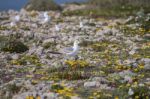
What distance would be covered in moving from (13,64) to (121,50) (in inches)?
187

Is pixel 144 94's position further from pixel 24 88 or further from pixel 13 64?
pixel 13 64

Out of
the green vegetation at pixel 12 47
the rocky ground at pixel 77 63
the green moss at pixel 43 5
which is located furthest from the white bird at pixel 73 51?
the green moss at pixel 43 5

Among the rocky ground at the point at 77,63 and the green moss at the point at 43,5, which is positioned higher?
the green moss at the point at 43,5

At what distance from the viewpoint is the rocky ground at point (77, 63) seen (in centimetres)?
1446

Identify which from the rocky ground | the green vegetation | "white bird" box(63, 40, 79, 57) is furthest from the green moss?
"white bird" box(63, 40, 79, 57)

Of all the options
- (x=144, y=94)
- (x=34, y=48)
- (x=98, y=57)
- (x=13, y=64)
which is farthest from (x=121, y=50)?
(x=144, y=94)

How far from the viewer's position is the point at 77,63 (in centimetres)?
1800

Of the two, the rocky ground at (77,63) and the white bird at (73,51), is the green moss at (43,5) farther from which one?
the white bird at (73,51)

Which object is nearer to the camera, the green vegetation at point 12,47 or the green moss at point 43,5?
the green vegetation at point 12,47

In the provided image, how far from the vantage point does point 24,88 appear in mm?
14633

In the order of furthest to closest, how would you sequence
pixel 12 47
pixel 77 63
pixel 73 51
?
pixel 12 47 < pixel 73 51 < pixel 77 63

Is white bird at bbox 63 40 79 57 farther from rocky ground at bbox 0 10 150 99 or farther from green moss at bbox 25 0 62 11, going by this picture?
green moss at bbox 25 0 62 11

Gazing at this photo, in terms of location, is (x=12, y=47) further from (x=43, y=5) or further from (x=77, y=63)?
(x=43, y=5)

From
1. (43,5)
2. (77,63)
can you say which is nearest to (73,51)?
(77,63)
